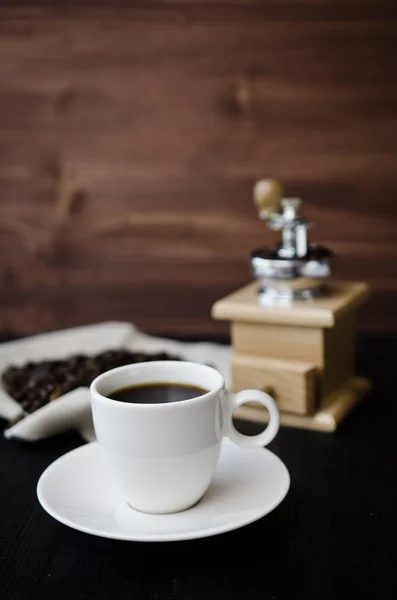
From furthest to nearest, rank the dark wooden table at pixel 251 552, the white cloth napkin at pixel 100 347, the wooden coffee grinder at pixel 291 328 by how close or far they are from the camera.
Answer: the white cloth napkin at pixel 100 347, the wooden coffee grinder at pixel 291 328, the dark wooden table at pixel 251 552

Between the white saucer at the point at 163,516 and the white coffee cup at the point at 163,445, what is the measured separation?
0.06 feet

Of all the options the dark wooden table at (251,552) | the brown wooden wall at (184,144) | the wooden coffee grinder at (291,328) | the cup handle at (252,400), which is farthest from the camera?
the brown wooden wall at (184,144)

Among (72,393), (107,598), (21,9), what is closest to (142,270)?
(21,9)

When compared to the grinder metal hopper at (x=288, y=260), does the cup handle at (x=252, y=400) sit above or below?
below

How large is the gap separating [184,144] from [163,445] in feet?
3.12

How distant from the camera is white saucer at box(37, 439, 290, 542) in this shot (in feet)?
2.10

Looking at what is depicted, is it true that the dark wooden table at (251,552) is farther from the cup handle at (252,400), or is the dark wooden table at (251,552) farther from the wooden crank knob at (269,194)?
the wooden crank knob at (269,194)

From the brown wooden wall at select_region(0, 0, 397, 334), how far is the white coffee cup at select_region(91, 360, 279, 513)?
2.83 ft

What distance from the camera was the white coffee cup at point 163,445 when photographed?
0.65 meters

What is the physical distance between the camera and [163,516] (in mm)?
680

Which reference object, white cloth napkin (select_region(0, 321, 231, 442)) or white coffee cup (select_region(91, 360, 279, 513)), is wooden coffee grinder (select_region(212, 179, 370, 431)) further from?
white coffee cup (select_region(91, 360, 279, 513))

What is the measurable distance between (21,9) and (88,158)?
0.98ft

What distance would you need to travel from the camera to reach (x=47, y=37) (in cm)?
150

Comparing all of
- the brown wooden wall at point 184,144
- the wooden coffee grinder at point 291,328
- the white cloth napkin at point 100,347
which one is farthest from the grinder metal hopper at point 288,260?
the brown wooden wall at point 184,144
